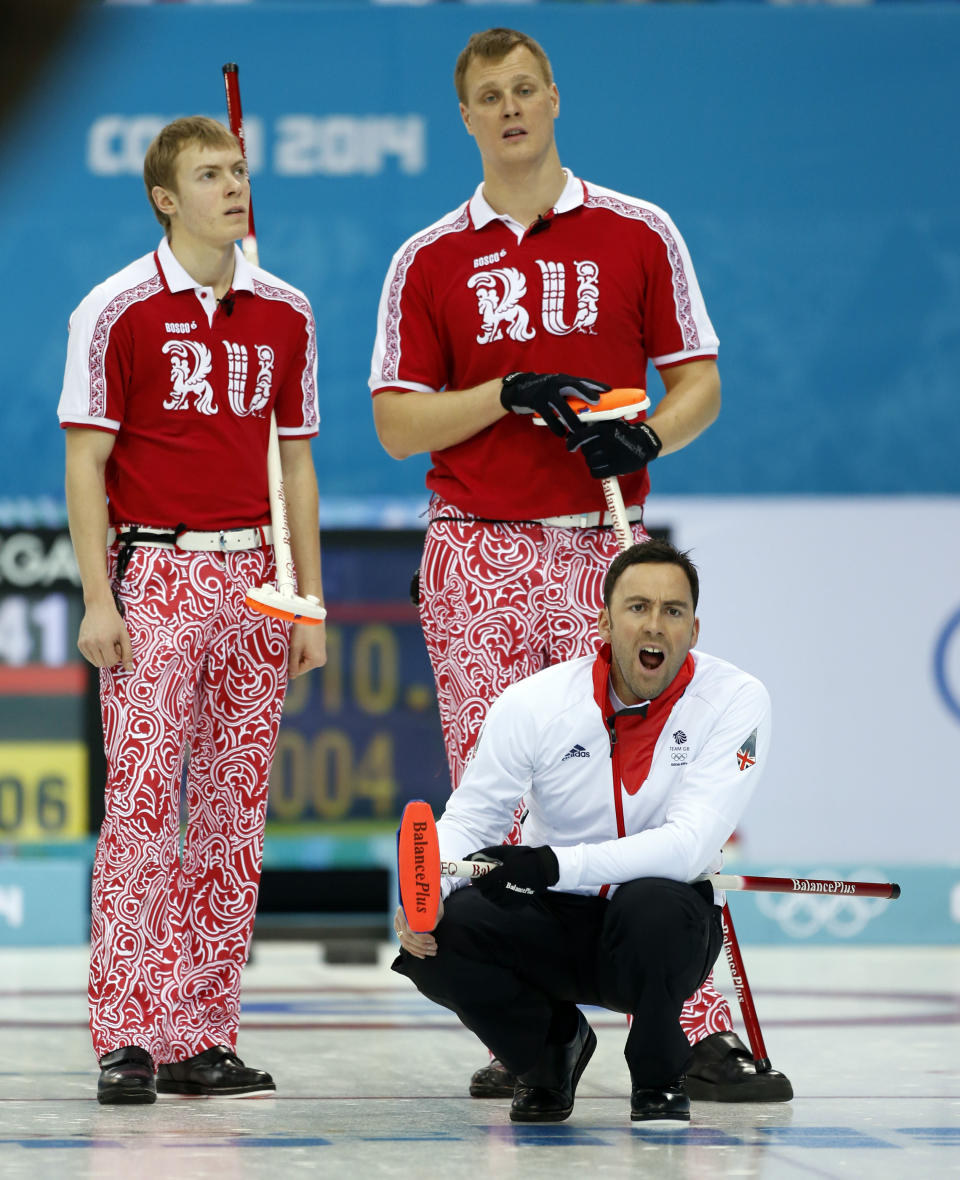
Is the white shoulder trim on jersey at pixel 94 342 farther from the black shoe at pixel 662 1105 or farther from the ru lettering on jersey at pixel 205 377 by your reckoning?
the black shoe at pixel 662 1105

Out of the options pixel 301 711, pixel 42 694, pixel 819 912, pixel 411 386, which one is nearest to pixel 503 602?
pixel 411 386

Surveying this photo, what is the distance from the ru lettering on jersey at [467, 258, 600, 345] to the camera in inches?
149

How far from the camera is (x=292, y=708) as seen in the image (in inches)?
300

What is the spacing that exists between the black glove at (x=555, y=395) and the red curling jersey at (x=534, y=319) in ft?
0.61

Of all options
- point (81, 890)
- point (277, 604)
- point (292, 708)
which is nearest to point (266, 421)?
point (277, 604)

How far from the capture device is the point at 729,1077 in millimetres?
3578

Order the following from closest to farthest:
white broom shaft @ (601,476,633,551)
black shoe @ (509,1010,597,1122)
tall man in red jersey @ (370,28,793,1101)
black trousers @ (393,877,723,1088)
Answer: black trousers @ (393,877,723,1088) < black shoe @ (509,1010,597,1122) < white broom shaft @ (601,476,633,551) < tall man in red jersey @ (370,28,793,1101)

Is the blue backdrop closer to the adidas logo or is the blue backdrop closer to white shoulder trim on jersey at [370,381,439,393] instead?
white shoulder trim on jersey at [370,381,439,393]

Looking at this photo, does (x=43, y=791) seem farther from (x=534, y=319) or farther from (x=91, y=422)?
(x=534, y=319)

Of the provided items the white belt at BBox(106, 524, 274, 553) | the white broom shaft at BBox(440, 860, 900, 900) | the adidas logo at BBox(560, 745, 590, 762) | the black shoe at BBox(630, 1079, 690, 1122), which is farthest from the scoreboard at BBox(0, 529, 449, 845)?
the black shoe at BBox(630, 1079, 690, 1122)

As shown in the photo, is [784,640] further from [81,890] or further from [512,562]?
[512,562]

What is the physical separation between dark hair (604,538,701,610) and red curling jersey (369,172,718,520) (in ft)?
1.48

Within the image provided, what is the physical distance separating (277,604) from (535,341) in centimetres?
76

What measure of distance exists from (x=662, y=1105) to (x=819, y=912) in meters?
5.16
